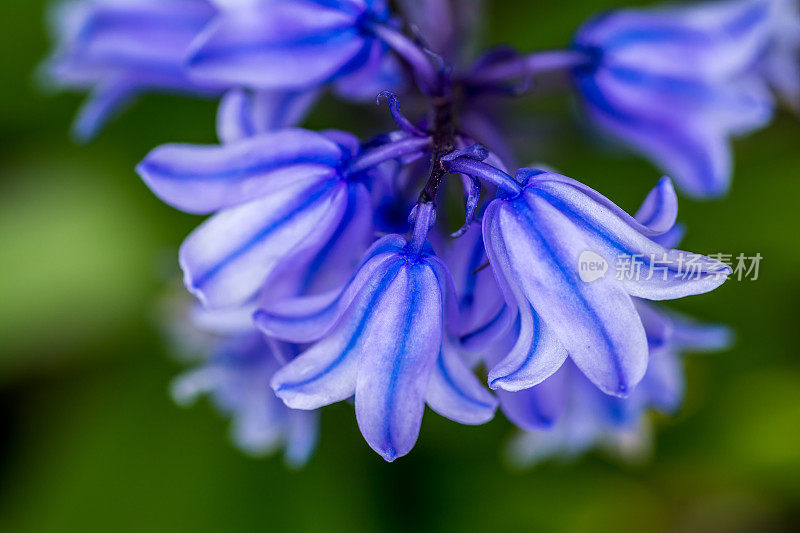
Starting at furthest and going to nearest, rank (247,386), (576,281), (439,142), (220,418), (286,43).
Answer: (220,418) → (247,386) → (286,43) → (439,142) → (576,281)

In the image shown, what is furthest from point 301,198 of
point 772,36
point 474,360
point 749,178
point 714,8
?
point 749,178

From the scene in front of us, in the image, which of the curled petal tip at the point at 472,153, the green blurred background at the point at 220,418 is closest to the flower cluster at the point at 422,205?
the curled petal tip at the point at 472,153

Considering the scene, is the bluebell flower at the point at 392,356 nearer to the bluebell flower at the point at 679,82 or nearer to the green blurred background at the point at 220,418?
the bluebell flower at the point at 679,82

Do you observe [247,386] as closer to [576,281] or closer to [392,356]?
[392,356]

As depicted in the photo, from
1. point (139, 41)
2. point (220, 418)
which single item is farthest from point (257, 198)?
point (220, 418)

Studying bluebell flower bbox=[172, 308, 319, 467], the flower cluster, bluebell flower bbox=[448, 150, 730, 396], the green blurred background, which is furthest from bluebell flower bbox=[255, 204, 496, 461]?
the green blurred background
